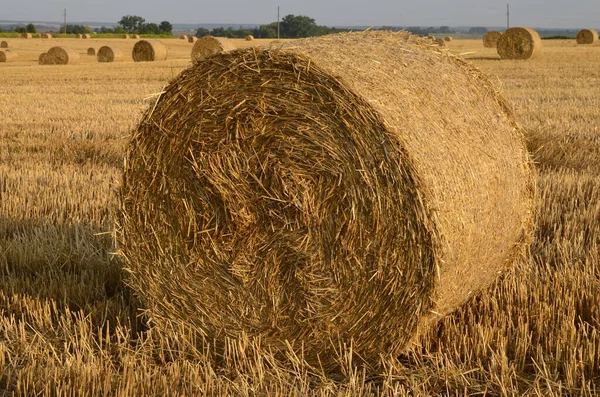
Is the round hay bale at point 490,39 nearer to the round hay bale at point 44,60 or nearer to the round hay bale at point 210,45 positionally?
the round hay bale at point 210,45

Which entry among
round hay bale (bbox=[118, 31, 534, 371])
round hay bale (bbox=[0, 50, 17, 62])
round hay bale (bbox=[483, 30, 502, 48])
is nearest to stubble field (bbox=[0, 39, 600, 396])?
round hay bale (bbox=[118, 31, 534, 371])

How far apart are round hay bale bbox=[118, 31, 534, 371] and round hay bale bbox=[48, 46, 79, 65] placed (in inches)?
1136

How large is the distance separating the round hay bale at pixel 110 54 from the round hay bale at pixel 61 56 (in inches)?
52.4

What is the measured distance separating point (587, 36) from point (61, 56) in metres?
26.8

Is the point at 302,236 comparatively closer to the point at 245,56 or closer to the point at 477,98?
the point at 245,56

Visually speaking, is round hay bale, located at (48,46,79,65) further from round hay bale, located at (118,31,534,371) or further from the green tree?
the green tree

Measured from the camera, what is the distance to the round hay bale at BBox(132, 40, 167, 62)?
31.7m

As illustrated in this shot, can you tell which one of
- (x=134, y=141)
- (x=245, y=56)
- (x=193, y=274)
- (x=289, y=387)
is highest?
(x=245, y=56)

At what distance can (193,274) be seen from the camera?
4.22 m

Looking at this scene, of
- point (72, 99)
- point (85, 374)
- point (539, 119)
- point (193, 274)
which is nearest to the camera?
point (85, 374)

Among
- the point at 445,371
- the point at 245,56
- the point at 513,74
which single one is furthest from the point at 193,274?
the point at 513,74

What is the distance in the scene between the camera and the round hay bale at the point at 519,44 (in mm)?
28219

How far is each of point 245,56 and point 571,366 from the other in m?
2.05

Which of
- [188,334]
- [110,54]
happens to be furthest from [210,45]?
[188,334]
